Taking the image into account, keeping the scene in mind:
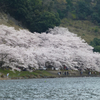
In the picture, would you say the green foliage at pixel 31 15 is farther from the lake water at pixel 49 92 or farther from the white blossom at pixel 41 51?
the lake water at pixel 49 92

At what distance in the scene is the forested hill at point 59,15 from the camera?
7612 cm

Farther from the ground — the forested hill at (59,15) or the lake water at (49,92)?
the forested hill at (59,15)

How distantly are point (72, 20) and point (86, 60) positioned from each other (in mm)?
60614

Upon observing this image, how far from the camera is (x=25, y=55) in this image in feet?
167

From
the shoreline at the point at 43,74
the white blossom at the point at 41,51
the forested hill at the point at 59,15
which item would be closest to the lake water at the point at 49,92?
the shoreline at the point at 43,74

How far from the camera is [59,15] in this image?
11481cm

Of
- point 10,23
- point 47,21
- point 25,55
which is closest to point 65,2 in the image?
point 47,21

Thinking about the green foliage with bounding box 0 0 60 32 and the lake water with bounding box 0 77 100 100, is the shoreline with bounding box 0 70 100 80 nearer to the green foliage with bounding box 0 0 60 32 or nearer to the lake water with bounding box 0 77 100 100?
the lake water with bounding box 0 77 100 100

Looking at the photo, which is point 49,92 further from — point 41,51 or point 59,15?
point 59,15

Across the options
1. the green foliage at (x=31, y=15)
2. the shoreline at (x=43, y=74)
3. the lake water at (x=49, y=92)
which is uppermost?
the green foliage at (x=31, y=15)

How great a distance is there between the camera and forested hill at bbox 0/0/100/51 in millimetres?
76125

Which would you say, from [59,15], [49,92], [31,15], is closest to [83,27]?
[59,15]

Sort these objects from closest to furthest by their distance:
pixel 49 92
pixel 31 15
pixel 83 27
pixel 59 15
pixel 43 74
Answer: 1. pixel 49 92
2. pixel 43 74
3. pixel 31 15
4. pixel 59 15
5. pixel 83 27

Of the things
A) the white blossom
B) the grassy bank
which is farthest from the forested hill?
the white blossom
